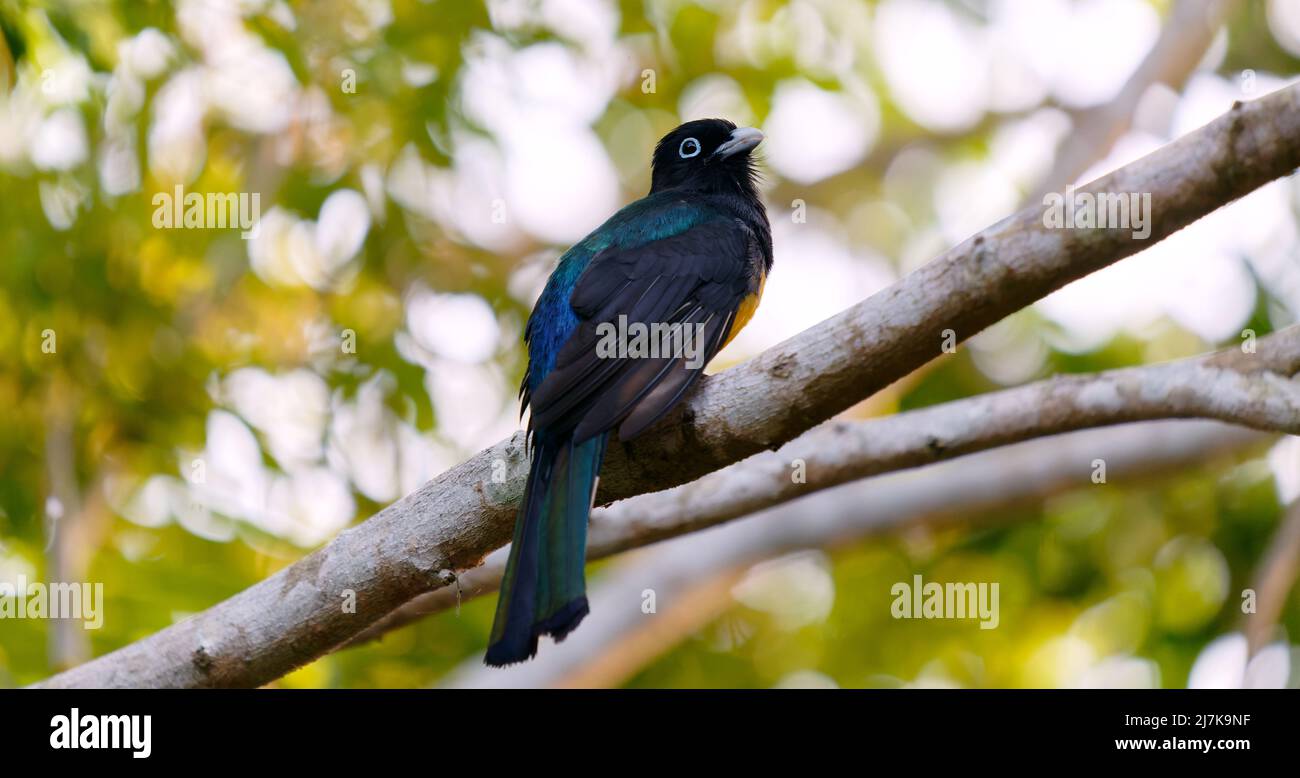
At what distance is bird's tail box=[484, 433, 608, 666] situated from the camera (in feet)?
10.4

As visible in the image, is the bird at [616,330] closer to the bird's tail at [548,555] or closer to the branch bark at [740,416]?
the bird's tail at [548,555]

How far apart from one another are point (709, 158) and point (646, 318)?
151 centimetres

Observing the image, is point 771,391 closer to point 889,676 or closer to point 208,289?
point 208,289

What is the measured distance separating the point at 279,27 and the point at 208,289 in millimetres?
1484

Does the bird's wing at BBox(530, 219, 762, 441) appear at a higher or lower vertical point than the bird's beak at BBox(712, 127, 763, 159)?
lower

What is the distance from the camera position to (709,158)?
5164mm

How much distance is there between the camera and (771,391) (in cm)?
321

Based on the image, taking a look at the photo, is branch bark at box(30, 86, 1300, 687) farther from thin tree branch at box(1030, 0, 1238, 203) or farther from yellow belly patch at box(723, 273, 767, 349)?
thin tree branch at box(1030, 0, 1238, 203)

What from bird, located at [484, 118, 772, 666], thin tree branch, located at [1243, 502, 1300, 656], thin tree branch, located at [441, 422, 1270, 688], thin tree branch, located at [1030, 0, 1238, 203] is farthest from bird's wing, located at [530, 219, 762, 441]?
thin tree branch, located at [1030, 0, 1238, 203]

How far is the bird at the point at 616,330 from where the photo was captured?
3.27 m

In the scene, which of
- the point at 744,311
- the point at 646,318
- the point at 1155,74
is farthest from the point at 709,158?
the point at 1155,74

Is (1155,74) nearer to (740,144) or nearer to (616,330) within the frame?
(740,144)

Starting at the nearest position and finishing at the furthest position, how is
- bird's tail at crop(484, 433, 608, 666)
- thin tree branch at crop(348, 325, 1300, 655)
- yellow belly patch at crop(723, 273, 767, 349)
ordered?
bird's tail at crop(484, 433, 608, 666) < thin tree branch at crop(348, 325, 1300, 655) < yellow belly patch at crop(723, 273, 767, 349)

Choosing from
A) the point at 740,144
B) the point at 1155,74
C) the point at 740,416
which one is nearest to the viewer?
the point at 740,416
